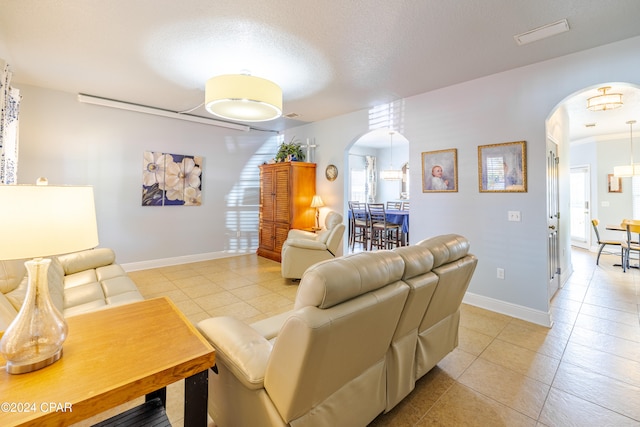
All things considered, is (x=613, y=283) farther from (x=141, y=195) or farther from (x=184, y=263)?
(x=141, y=195)

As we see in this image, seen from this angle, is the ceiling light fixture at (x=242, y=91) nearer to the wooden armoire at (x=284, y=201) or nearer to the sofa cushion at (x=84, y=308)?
the sofa cushion at (x=84, y=308)

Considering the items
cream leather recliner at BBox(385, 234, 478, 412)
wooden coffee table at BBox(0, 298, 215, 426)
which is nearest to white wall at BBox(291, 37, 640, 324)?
cream leather recliner at BBox(385, 234, 478, 412)

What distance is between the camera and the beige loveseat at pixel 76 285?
5.47ft

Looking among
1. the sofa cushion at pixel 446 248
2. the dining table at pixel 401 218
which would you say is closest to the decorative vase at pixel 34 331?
the sofa cushion at pixel 446 248

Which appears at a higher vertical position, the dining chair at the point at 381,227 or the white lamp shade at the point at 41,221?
the white lamp shade at the point at 41,221

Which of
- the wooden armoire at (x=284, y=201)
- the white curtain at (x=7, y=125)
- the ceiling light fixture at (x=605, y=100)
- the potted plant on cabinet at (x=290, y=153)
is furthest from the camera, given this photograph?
the potted plant on cabinet at (x=290, y=153)

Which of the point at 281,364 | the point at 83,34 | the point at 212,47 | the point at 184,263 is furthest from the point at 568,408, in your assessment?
the point at 184,263

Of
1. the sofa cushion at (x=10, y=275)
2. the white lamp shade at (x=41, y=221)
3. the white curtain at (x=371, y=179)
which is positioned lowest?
the sofa cushion at (x=10, y=275)

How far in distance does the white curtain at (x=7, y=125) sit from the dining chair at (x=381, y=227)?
16.6 ft

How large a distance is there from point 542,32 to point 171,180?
5.25 m

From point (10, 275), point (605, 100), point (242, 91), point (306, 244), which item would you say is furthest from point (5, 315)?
point (605, 100)

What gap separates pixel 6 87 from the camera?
2.67 m

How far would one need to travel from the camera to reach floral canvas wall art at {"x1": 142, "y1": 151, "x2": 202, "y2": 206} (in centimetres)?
468

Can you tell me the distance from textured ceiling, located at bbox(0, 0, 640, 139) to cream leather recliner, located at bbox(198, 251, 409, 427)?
6.52 feet
